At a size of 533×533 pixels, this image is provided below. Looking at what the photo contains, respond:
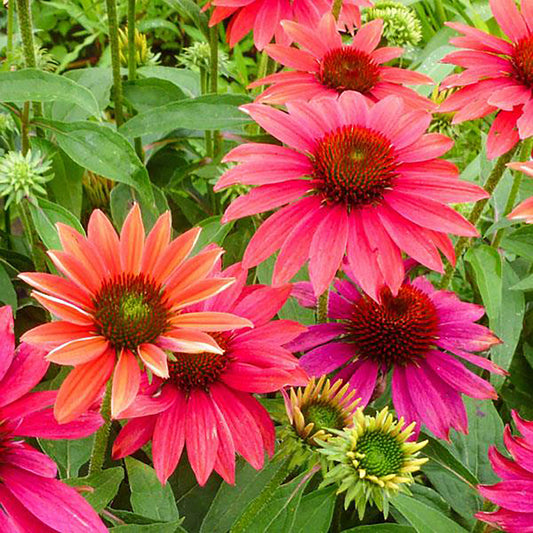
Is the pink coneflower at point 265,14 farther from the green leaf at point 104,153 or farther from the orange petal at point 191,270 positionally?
the orange petal at point 191,270

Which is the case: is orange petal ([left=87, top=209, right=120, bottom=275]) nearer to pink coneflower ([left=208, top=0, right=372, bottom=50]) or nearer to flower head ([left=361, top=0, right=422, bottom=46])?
pink coneflower ([left=208, top=0, right=372, bottom=50])

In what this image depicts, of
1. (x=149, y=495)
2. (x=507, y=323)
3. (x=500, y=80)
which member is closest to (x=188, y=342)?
(x=149, y=495)

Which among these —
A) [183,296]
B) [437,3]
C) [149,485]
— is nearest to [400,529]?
[149,485]

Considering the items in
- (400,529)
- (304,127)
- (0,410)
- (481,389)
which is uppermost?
(304,127)

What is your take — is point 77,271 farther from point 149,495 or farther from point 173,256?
point 149,495

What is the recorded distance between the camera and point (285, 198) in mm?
691

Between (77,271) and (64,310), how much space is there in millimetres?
41

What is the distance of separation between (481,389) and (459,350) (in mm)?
55

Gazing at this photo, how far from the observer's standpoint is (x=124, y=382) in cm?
50

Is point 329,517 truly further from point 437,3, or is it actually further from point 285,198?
point 437,3

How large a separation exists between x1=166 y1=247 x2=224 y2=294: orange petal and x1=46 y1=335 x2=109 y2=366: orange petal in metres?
0.08

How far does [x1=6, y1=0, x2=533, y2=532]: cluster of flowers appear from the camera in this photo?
0.52 m

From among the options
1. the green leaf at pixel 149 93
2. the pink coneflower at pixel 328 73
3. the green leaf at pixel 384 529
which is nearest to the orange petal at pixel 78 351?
the green leaf at pixel 384 529

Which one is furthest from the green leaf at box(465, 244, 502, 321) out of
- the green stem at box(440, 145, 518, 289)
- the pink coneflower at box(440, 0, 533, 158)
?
the pink coneflower at box(440, 0, 533, 158)
